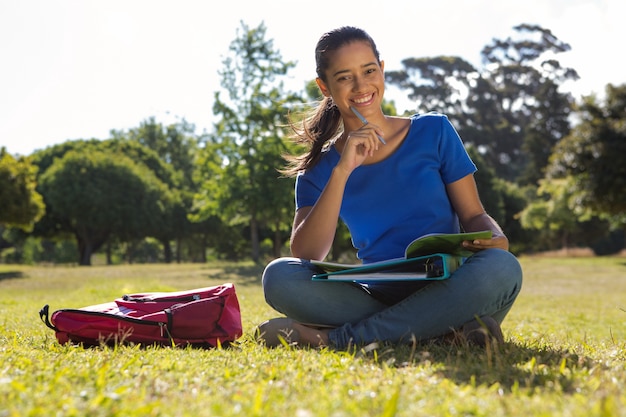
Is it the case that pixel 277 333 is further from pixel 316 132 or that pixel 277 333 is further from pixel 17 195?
pixel 17 195

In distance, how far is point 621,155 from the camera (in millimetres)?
25156

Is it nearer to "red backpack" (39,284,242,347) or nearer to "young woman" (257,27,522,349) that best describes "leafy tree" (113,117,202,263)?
"red backpack" (39,284,242,347)

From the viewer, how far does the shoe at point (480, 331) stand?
3.42 m

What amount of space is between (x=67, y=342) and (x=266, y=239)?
35866 mm

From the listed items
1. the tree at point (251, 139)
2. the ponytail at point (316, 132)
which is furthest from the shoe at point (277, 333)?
the tree at point (251, 139)

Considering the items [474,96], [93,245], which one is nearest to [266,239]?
[93,245]

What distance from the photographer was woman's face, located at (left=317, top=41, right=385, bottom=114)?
13.1 feet

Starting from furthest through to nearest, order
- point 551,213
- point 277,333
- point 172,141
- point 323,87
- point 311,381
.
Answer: point 172,141, point 551,213, point 323,87, point 277,333, point 311,381

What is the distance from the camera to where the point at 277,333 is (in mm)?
3803

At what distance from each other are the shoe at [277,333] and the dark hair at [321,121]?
1060 mm

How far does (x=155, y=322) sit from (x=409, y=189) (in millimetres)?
1737

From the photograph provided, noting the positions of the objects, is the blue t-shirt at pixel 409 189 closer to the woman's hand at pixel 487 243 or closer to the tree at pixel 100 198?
the woman's hand at pixel 487 243

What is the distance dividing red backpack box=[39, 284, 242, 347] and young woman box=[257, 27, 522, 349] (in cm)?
33

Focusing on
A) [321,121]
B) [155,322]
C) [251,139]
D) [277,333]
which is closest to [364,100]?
[321,121]
